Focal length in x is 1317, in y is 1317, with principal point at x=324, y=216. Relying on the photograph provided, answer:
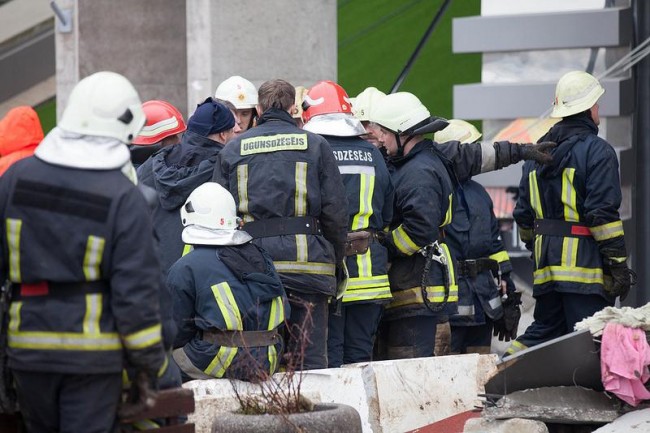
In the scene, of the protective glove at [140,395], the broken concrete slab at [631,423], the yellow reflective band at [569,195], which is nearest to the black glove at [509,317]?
the yellow reflective band at [569,195]

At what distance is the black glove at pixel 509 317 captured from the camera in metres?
8.67

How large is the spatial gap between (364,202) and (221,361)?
5.30ft

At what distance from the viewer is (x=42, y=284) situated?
4.51 metres

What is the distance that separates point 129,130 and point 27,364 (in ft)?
2.90

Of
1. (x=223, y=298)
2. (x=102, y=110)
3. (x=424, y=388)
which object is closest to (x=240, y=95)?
(x=424, y=388)

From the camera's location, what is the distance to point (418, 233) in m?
7.65

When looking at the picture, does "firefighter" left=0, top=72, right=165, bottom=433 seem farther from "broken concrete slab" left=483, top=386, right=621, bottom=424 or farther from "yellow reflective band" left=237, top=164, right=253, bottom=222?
"broken concrete slab" left=483, top=386, right=621, bottom=424

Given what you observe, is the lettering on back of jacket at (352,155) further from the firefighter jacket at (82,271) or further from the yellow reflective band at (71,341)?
the yellow reflective band at (71,341)

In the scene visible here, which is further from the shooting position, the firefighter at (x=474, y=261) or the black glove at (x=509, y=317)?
the black glove at (x=509, y=317)

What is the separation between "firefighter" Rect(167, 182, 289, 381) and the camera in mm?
6113

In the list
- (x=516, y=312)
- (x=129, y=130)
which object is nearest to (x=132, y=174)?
(x=129, y=130)

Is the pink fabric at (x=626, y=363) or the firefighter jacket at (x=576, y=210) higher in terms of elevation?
the firefighter jacket at (x=576, y=210)

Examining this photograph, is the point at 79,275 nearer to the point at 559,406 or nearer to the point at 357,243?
the point at 559,406

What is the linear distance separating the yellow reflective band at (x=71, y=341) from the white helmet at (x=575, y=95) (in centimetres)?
435
